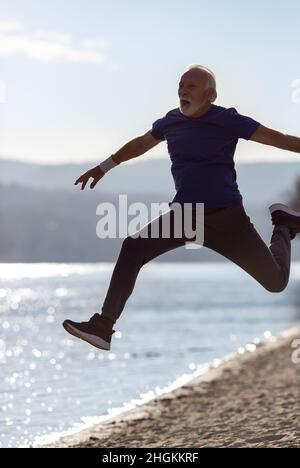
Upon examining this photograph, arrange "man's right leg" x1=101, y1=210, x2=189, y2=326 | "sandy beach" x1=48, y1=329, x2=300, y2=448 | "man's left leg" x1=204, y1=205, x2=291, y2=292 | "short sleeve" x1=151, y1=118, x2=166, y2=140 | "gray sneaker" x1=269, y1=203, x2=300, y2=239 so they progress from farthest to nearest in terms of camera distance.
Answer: "sandy beach" x1=48, y1=329, x2=300, y2=448
"gray sneaker" x1=269, y1=203, x2=300, y2=239
"short sleeve" x1=151, y1=118, x2=166, y2=140
"man's left leg" x1=204, y1=205, x2=291, y2=292
"man's right leg" x1=101, y1=210, x2=189, y2=326

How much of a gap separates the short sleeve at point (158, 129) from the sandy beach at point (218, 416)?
12.0 meters

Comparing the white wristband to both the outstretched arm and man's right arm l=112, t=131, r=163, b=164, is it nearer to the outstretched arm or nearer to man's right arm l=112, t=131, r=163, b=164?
man's right arm l=112, t=131, r=163, b=164

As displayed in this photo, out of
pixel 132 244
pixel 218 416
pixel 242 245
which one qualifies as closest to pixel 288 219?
pixel 242 245

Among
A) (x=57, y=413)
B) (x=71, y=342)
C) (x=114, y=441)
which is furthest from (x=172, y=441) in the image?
(x=71, y=342)

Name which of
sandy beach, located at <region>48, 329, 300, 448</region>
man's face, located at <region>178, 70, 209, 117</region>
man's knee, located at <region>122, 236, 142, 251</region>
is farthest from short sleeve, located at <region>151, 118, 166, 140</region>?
sandy beach, located at <region>48, 329, 300, 448</region>

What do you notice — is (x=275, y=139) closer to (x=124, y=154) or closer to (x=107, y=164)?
(x=124, y=154)

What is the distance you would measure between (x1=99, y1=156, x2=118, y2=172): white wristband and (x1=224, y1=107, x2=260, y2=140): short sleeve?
1.35 metres

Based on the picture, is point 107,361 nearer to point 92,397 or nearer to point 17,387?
point 17,387

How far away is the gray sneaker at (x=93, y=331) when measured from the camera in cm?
819

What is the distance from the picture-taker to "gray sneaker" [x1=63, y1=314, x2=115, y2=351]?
26.9 feet

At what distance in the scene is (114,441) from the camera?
27.7 m

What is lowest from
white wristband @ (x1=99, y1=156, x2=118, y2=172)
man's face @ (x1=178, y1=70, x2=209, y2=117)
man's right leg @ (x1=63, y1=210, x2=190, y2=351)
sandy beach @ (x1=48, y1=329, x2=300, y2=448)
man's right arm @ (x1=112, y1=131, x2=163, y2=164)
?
sandy beach @ (x1=48, y1=329, x2=300, y2=448)

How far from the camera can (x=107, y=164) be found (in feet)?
29.2

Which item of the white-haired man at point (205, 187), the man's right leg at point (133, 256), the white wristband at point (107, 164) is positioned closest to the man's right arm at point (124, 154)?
the white wristband at point (107, 164)
